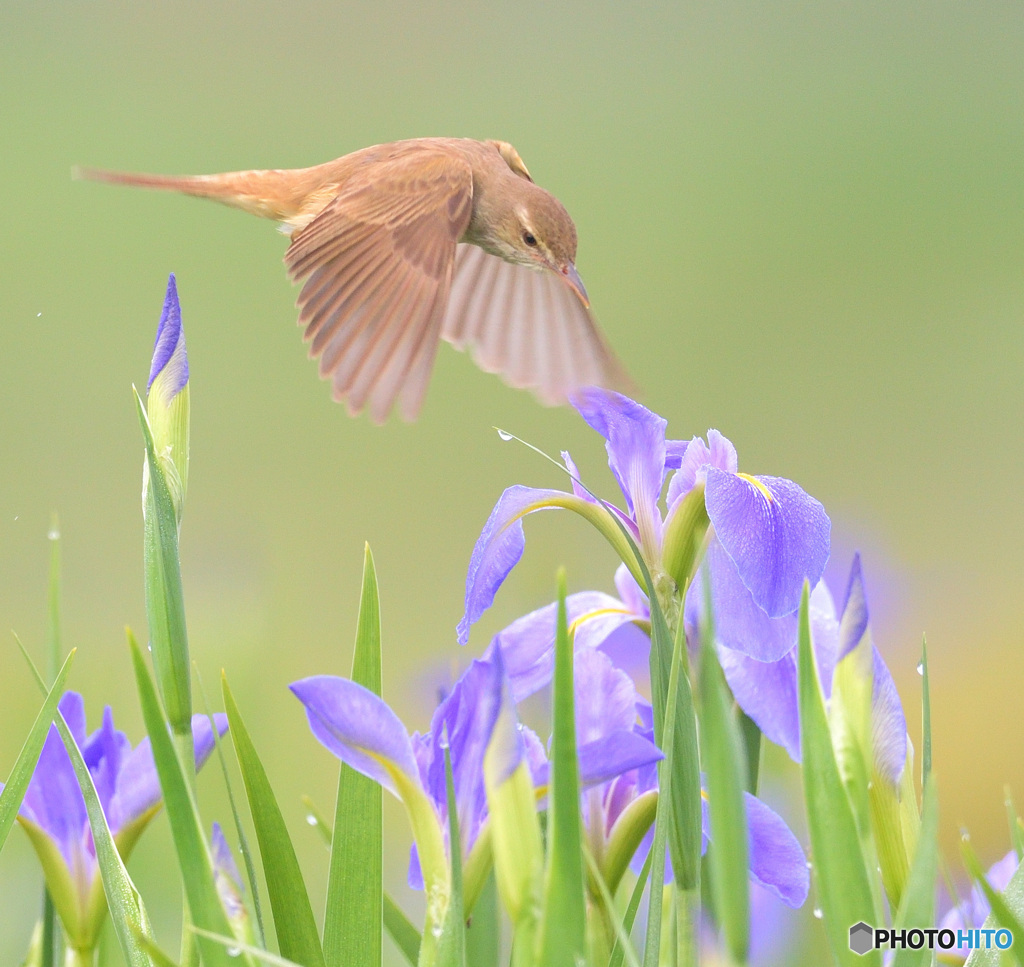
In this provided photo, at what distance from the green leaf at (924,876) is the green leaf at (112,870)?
18 centimetres

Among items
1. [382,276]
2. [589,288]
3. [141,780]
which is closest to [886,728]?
[141,780]

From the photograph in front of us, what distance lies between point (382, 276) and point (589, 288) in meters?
3.35

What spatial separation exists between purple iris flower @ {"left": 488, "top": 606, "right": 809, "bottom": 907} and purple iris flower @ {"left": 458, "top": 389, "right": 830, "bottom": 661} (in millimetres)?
23

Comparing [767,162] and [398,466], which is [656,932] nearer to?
[398,466]

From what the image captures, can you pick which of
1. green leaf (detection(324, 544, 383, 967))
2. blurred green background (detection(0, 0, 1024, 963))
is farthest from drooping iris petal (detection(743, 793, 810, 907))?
blurred green background (detection(0, 0, 1024, 963))

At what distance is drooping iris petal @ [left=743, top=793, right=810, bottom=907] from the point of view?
32cm

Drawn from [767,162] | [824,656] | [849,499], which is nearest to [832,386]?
[849,499]

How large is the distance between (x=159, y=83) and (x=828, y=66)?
3.27 metres

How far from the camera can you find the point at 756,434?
3332 mm

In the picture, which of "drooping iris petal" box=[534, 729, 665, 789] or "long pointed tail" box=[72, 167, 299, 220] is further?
"long pointed tail" box=[72, 167, 299, 220]

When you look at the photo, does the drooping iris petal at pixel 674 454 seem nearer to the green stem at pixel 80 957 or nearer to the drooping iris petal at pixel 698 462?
the drooping iris petal at pixel 698 462

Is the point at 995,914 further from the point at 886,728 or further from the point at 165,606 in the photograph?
the point at 165,606

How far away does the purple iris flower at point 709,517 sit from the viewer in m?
0.31

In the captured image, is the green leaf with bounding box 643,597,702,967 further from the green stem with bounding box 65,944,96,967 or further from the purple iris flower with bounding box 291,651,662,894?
the green stem with bounding box 65,944,96,967
